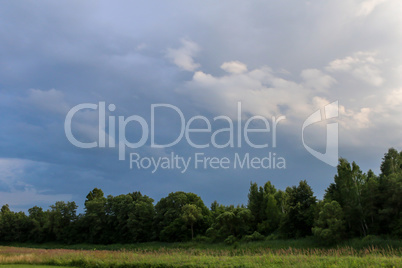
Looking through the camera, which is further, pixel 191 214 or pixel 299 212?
pixel 191 214

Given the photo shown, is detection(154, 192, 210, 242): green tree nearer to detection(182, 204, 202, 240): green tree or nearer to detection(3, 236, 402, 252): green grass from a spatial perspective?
detection(182, 204, 202, 240): green tree

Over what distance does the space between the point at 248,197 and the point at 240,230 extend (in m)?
8.22

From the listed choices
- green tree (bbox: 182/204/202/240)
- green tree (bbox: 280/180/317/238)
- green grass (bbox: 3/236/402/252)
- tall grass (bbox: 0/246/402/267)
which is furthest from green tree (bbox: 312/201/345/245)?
green tree (bbox: 182/204/202/240)

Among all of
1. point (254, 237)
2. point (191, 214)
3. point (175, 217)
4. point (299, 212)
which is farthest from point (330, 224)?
point (175, 217)

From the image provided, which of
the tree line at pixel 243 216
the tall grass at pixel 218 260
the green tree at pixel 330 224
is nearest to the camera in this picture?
the tall grass at pixel 218 260

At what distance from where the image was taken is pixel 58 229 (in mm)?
70000

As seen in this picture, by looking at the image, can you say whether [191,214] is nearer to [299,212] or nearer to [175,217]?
[175,217]

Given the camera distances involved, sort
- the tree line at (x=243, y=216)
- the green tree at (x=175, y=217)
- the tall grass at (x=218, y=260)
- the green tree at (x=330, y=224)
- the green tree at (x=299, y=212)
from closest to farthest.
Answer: the tall grass at (x=218, y=260)
the green tree at (x=330, y=224)
the tree line at (x=243, y=216)
the green tree at (x=299, y=212)
the green tree at (x=175, y=217)

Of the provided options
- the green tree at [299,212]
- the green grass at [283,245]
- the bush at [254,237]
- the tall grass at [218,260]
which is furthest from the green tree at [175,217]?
the tall grass at [218,260]

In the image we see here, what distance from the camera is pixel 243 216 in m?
49.6

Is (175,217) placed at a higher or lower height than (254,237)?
higher

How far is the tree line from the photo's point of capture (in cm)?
3794

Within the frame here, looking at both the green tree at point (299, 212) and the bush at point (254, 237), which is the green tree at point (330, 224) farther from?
the bush at point (254, 237)

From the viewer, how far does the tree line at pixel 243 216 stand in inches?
1494
